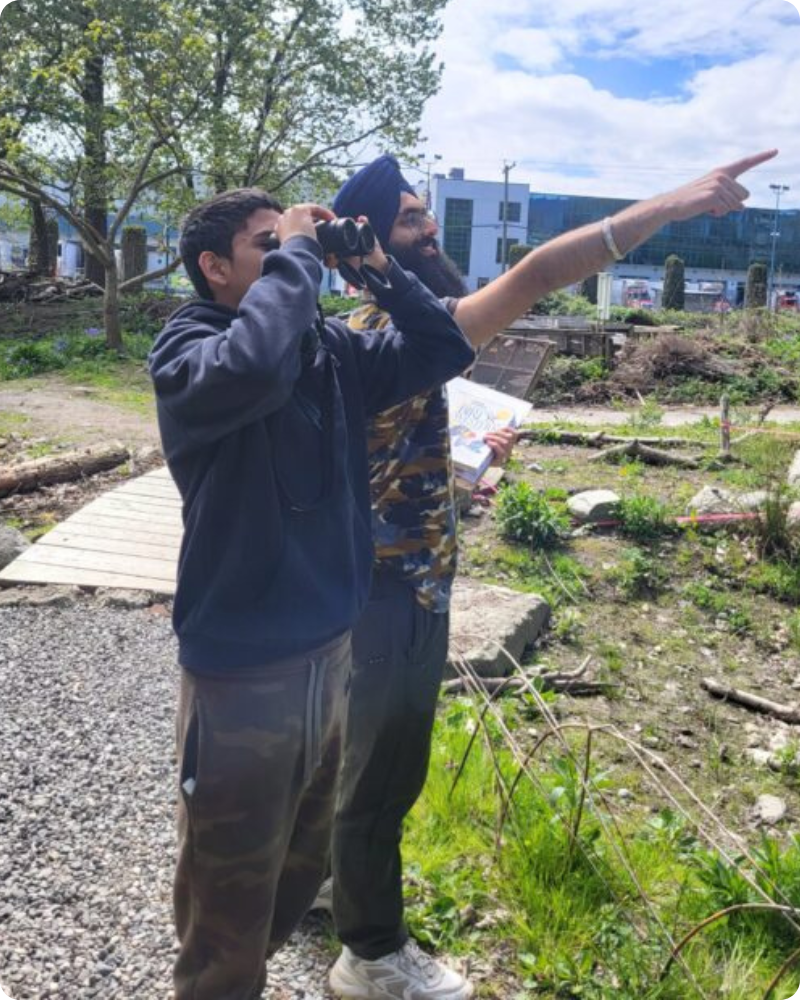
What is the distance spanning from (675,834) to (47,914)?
75.7 inches

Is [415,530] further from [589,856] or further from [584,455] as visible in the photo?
[584,455]

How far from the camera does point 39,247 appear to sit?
24984 millimetres

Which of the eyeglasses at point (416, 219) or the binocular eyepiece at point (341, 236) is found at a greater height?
the eyeglasses at point (416, 219)

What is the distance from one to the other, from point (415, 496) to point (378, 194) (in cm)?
77

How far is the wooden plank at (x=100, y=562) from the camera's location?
5.87 meters

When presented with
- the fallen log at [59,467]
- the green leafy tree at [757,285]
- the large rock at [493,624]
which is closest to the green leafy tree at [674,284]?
the green leafy tree at [757,285]

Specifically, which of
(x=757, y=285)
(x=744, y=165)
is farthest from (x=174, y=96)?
(x=757, y=285)

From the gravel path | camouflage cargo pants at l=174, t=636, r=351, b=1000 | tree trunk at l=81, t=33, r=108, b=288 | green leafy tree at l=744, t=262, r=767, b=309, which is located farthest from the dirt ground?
green leafy tree at l=744, t=262, r=767, b=309

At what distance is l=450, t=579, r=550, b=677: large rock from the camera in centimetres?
477

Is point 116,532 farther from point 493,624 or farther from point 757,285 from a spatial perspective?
point 757,285

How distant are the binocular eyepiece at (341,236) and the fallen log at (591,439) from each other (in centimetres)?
830

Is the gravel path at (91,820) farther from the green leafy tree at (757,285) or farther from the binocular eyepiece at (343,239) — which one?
the green leafy tree at (757,285)

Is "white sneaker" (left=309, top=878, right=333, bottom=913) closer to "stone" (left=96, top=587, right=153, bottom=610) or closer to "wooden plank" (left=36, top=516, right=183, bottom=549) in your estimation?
"stone" (left=96, top=587, right=153, bottom=610)

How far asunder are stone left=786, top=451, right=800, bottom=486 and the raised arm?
6.10 metres
